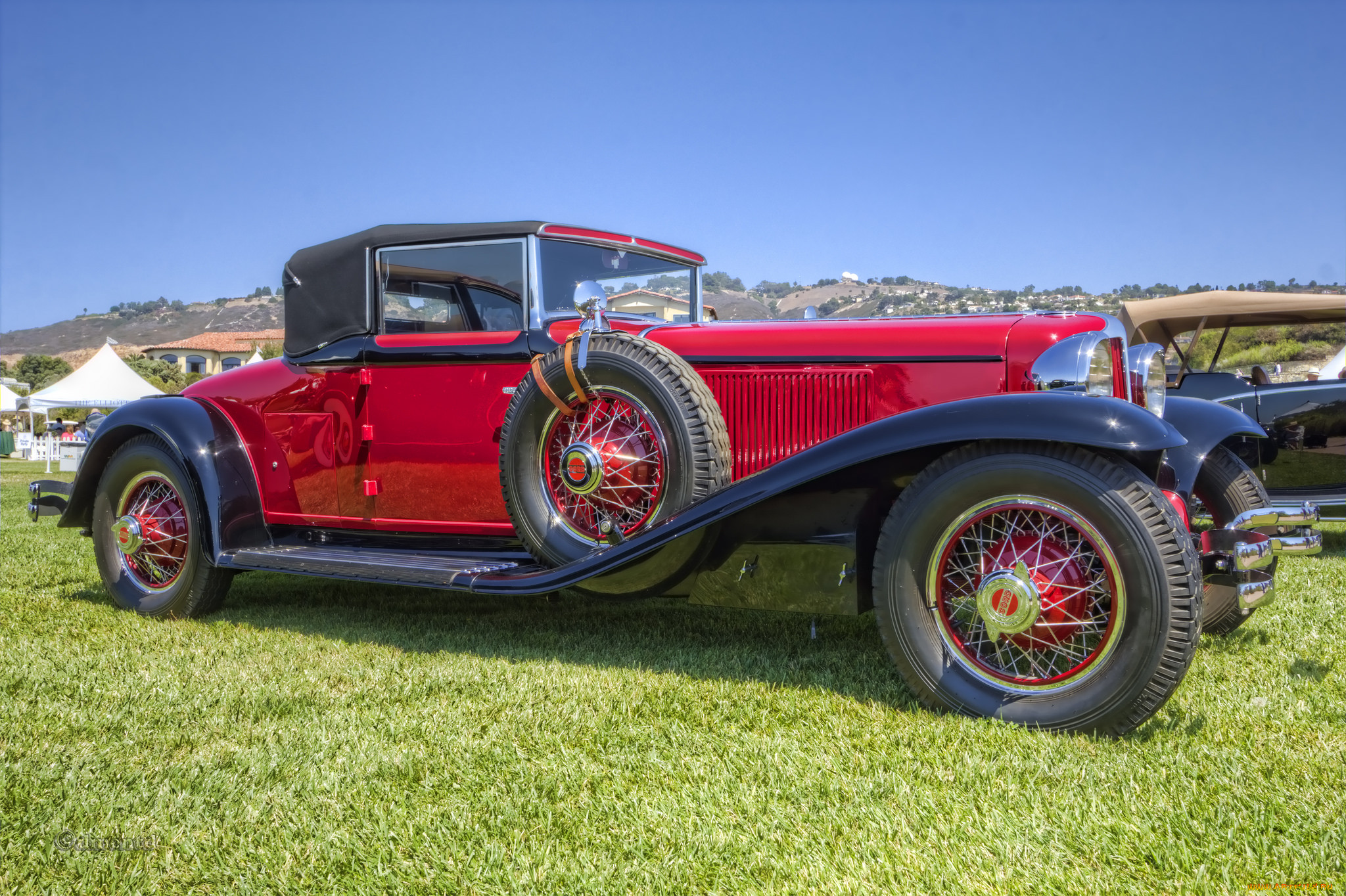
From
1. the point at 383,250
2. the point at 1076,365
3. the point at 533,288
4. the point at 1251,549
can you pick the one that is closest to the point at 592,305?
the point at 533,288

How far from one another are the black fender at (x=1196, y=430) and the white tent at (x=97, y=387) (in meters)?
24.1

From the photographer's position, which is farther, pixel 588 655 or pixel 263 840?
pixel 588 655

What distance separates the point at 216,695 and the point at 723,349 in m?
2.24

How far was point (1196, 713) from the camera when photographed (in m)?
2.79

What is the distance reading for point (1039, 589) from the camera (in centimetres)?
262

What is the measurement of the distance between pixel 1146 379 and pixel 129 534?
469 centimetres

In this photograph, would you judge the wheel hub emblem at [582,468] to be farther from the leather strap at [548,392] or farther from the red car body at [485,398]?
the red car body at [485,398]

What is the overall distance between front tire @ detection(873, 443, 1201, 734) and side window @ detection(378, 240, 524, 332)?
6.94ft

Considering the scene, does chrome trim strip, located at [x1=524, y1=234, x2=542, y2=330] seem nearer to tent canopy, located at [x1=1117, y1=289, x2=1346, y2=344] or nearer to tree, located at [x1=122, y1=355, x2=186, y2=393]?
tent canopy, located at [x1=1117, y1=289, x2=1346, y2=344]

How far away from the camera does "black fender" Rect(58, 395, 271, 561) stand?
170 inches

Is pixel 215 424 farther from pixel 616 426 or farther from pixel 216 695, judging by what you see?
pixel 616 426

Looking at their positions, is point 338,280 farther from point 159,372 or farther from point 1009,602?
point 159,372

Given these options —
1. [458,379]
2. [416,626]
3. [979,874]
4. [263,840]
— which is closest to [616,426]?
[458,379]

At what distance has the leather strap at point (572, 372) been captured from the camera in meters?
3.48
